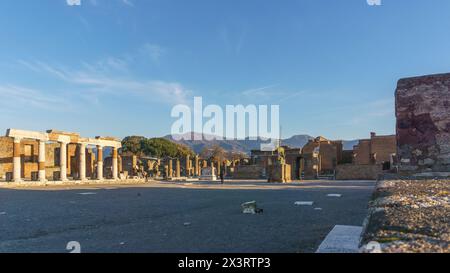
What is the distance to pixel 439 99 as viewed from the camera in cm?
829

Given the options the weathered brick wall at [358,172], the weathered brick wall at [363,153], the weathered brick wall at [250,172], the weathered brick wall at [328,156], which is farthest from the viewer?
the weathered brick wall at [363,153]

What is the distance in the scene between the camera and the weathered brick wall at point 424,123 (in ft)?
26.6

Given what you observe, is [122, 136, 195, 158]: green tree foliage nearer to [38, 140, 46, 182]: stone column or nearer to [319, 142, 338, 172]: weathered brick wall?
[319, 142, 338, 172]: weathered brick wall

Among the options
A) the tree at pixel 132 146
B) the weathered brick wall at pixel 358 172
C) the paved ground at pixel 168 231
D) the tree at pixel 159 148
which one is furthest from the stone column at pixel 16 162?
the tree at pixel 159 148

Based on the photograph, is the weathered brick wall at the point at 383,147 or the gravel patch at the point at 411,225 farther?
the weathered brick wall at the point at 383,147

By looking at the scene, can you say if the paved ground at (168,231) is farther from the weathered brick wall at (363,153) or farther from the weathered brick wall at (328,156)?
the weathered brick wall at (363,153)

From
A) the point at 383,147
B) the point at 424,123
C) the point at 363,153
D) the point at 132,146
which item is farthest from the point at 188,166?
the point at 424,123

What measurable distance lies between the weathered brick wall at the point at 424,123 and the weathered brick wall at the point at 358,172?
93.4ft

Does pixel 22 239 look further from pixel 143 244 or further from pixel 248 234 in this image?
pixel 248 234

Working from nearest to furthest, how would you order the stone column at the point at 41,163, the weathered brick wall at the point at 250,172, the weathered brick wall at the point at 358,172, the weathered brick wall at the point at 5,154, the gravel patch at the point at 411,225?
1. the gravel patch at the point at 411,225
2. the stone column at the point at 41,163
3. the weathered brick wall at the point at 358,172
4. the weathered brick wall at the point at 5,154
5. the weathered brick wall at the point at 250,172

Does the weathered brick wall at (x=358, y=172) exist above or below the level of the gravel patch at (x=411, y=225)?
below

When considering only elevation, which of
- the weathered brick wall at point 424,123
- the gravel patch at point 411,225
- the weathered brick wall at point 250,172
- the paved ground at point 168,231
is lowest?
the weathered brick wall at point 250,172

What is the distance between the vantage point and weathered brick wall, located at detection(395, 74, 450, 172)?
8.10 meters
